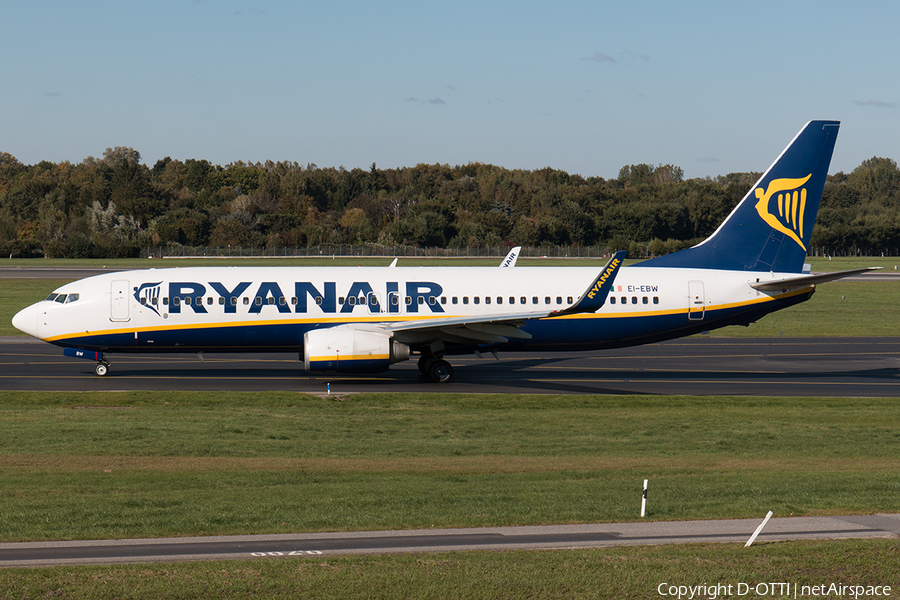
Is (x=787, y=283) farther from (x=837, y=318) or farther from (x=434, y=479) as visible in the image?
(x=837, y=318)

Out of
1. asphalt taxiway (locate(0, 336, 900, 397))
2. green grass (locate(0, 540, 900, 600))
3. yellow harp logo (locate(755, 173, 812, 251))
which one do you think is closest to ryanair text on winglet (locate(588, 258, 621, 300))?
asphalt taxiway (locate(0, 336, 900, 397))

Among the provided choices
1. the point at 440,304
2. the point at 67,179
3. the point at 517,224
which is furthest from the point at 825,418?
the point at 67,179

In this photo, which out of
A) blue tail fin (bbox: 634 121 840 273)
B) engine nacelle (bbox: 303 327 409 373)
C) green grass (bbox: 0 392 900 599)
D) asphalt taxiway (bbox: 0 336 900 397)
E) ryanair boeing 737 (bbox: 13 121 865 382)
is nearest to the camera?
green grass (bbox: 0 392 900 599)

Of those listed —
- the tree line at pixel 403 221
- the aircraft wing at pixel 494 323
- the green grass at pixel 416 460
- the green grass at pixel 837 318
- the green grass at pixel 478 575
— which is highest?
the tree line at pixel 403 221

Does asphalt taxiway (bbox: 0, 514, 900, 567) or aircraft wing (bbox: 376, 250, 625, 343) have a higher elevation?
aircraft wing (bbox: 376, 250, 625, 343)

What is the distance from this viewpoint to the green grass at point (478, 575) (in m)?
10.8

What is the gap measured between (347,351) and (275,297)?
3896mm

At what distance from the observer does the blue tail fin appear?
117 feet

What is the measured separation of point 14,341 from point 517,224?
119 meters

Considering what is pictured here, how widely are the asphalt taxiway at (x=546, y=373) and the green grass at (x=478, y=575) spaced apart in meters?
19.5

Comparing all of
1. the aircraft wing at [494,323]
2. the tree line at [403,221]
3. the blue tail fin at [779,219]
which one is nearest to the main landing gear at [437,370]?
the aircraft wing at [494,323]

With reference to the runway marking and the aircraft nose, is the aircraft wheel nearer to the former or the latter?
the runway marking

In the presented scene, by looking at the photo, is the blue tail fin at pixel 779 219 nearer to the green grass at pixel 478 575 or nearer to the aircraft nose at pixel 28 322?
the aircraft nose at pixel 28 322
